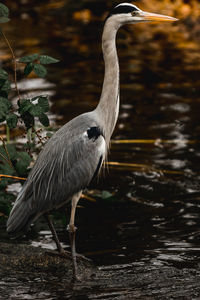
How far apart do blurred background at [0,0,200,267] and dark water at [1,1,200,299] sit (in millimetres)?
13

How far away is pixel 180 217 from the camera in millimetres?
7242

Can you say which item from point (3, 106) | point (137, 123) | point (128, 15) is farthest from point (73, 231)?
point (137, 123)

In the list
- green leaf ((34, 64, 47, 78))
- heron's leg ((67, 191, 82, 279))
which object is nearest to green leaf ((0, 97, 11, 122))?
green leaf ((34, 64, 47, 78))

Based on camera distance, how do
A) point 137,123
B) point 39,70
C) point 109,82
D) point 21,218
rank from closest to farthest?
point 21,218 < point 39,70 < point 109,82 < point 137,123

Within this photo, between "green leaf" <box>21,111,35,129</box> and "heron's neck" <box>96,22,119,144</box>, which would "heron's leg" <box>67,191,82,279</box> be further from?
"green leaf" <box>21,111,35,129</box>

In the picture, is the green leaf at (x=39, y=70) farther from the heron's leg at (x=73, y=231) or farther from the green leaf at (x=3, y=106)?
the heron's leg at (x=73, y=231)

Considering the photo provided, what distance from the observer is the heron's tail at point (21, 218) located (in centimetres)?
554

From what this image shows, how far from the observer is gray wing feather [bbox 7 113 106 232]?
5.72 m

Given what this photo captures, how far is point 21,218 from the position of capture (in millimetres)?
5555

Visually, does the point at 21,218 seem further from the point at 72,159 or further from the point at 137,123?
the point at 137,123

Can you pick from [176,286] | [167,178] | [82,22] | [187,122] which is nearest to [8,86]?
[176,286]

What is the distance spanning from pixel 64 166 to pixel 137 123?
4.87 metres

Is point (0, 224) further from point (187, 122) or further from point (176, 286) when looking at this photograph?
point (187, 122)

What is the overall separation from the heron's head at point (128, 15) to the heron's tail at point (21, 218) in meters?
1.84
